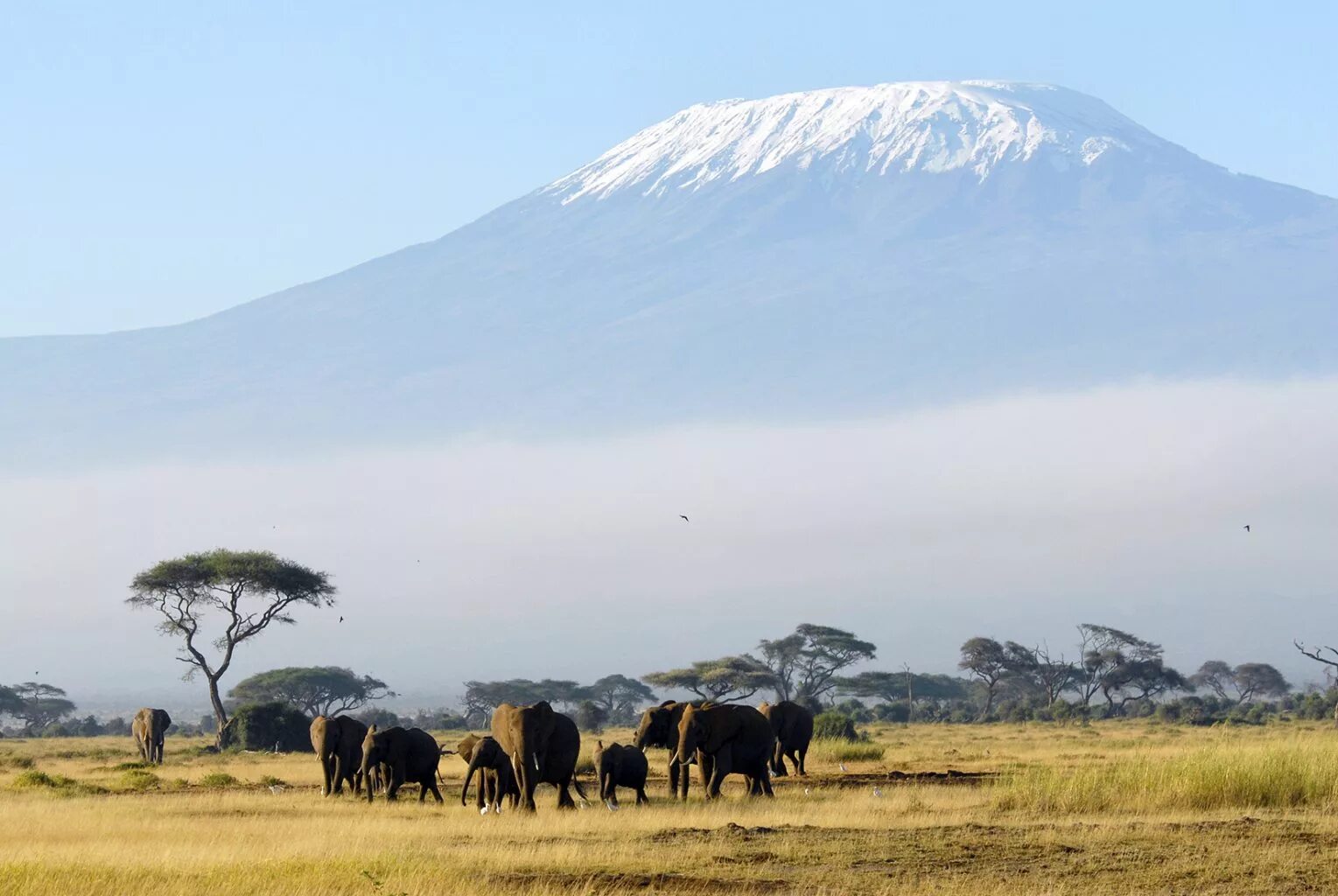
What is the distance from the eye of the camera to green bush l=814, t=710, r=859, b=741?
4919 cm

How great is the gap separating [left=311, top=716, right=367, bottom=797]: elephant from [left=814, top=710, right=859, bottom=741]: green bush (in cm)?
1983

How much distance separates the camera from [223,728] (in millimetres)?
54812

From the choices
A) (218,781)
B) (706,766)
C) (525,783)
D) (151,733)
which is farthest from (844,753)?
(151,733)

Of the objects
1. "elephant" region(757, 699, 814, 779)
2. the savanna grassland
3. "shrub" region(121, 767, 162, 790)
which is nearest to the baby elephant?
the savanna grassland

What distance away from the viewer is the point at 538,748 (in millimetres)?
26906

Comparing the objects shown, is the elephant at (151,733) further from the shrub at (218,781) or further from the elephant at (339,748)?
the elephant at (339,748)

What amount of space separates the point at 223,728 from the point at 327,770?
82.3ft

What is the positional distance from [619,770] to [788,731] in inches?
300

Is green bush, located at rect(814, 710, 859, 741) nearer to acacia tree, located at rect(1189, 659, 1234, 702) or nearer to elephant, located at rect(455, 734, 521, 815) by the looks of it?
elephant, located at rect(455, 734, 521, 815)

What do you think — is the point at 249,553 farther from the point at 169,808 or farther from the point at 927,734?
the point at 169,808

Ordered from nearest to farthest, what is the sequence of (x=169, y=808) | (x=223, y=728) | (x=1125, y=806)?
(x=1125, y=806), (x=169, y=808), (x=223, y=728)

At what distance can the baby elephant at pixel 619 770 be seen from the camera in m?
27.8

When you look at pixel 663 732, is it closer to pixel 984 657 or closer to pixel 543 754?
pixel 543 754

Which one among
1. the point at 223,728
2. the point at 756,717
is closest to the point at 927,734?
the point at 223,728
